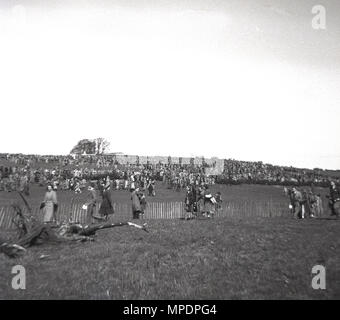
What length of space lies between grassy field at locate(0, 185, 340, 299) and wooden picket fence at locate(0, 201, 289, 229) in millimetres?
2703

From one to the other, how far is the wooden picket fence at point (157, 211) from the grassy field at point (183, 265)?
540cm

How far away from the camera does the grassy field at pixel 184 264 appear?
7512 mm

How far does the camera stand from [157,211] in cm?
2114

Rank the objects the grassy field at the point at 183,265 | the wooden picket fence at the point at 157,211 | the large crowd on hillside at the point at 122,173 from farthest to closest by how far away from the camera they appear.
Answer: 1. the large crowd on hillside at the point at 122,173
2. the wooden picket fence at the point at 157,211
3. the grassy field at the point at 183,265

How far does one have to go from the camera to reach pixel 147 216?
2105cm

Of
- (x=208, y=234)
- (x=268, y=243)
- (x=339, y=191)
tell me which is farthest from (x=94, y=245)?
(x=339, y=191)
